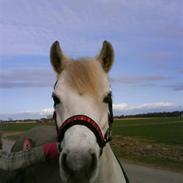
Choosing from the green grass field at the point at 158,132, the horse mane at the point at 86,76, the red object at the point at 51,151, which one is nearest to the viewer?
the horse mane at the point at 86,76

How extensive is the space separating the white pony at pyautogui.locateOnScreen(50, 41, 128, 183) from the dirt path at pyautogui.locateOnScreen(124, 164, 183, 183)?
8873mm

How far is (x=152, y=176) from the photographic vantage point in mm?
13477

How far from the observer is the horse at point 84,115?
2975mm

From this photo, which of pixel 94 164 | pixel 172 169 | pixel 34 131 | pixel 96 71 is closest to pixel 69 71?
pixel 96 71

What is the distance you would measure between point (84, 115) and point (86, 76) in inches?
14.5

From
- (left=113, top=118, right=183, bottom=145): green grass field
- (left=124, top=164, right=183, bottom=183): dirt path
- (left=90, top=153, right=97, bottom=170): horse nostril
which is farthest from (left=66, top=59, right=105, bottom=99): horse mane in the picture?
(left=113, top=118, right=183, bottom=145): green grass field

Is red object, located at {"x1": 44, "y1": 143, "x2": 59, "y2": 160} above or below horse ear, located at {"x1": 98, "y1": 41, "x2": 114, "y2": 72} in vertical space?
below

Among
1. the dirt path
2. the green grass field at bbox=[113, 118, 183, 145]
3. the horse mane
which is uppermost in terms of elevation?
the horse mane

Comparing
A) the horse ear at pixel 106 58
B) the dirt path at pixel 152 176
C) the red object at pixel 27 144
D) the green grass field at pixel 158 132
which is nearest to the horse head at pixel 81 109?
→ the horse ear at pixel 106 58

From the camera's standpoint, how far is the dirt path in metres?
12.5

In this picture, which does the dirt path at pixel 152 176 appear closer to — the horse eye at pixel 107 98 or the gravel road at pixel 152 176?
the gravel road at pixel 152 176

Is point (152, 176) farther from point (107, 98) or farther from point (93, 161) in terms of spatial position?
point (93, 161)

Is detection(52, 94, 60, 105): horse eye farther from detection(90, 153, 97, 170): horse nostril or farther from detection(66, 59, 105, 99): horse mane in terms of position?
detection(90, 153, 97, 170): horse nostril

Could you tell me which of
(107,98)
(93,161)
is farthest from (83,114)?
(93,161)
